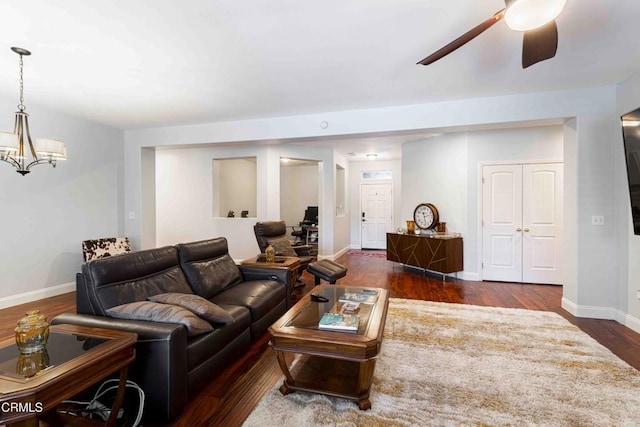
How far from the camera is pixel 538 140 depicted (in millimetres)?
4621

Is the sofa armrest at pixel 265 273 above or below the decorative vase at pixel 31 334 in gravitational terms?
below

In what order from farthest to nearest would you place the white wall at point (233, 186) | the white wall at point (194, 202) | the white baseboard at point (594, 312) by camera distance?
the white wall at point (233, 186) → the white wall at point (194, 202) → the white baseboard at point (594, 312)

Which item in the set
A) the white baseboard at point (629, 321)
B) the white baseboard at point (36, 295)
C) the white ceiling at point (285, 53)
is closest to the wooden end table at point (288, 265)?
the white ceiling at point (285, 53)

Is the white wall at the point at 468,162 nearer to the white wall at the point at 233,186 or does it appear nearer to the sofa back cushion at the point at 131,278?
the white wall at the point at 233,186

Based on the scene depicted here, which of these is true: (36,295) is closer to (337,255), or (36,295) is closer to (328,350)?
(328,350)

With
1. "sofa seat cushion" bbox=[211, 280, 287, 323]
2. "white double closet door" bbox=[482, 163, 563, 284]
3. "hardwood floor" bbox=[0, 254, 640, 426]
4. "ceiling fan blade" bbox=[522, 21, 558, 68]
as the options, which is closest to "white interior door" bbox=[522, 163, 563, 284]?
"white double closet door" bbox=[482, 163, 563, 284]

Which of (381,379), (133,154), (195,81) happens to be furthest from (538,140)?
(133,154)

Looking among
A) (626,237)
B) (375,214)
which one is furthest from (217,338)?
(375,214)

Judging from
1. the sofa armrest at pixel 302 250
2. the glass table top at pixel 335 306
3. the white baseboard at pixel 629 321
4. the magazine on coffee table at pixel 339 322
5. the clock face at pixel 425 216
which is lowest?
the white baseboard at pixel 629 321

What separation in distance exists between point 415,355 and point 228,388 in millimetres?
1481

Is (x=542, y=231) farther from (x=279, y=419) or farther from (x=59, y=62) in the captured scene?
(x=59, y=62)

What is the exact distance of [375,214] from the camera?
27.8 feet

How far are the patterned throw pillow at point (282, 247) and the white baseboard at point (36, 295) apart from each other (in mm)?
3051

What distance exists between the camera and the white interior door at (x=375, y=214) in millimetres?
8352
